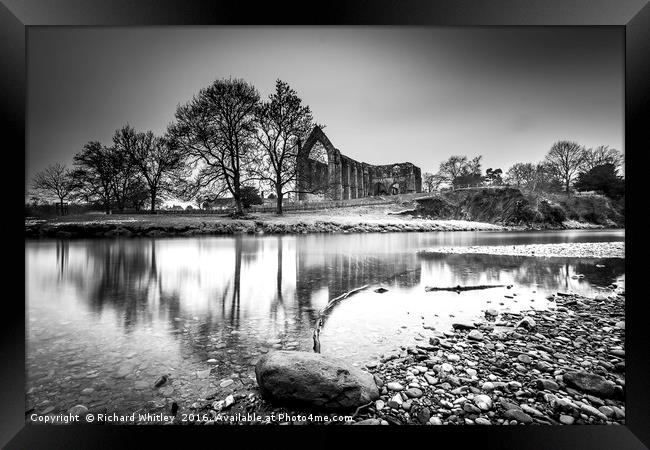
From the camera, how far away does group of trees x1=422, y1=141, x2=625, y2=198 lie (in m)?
3.57

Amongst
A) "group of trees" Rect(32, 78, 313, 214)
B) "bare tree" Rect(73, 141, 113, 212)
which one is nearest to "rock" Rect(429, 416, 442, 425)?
"group of trees" Rect(32, 78, 313, 214)

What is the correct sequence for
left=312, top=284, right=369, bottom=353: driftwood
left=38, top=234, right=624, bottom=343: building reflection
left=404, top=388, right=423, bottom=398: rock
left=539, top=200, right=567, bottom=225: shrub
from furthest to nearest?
left=539, top=200, right=567, bottom=225: shrub → left=38, top=234, right=624, bottom=343: building reflection → left=312, top=284, right=369, bottom=353: driftwood → left=404, top=388, right=423, bottom=398: rock

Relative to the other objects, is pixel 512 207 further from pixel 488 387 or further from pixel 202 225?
pixel 202 225

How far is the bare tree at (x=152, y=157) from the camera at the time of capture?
4.05 metres

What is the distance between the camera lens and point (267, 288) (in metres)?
4.08

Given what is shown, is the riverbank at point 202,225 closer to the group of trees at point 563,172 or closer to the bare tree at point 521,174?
the group of trees at point 563,172

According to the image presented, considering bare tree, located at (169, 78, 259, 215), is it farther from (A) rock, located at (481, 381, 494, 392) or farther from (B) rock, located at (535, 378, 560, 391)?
(B) rock, located at (535, 378, 560, 391)

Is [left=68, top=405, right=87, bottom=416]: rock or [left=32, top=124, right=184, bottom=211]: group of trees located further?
[left=32, top=124, right=184, bottom=211]: group of trees

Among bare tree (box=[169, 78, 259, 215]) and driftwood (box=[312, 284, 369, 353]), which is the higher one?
bare tree (box=[169, 78, 259, 215])

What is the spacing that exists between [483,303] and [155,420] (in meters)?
3.90

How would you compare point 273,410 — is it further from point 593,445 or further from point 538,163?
point 538,163

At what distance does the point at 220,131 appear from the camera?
494 centimetres

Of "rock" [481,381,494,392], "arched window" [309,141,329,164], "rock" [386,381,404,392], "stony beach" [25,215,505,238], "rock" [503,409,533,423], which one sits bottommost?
"rock" [503,409,533,423]

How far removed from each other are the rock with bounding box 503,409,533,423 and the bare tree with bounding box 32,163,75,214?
564 centimetres
